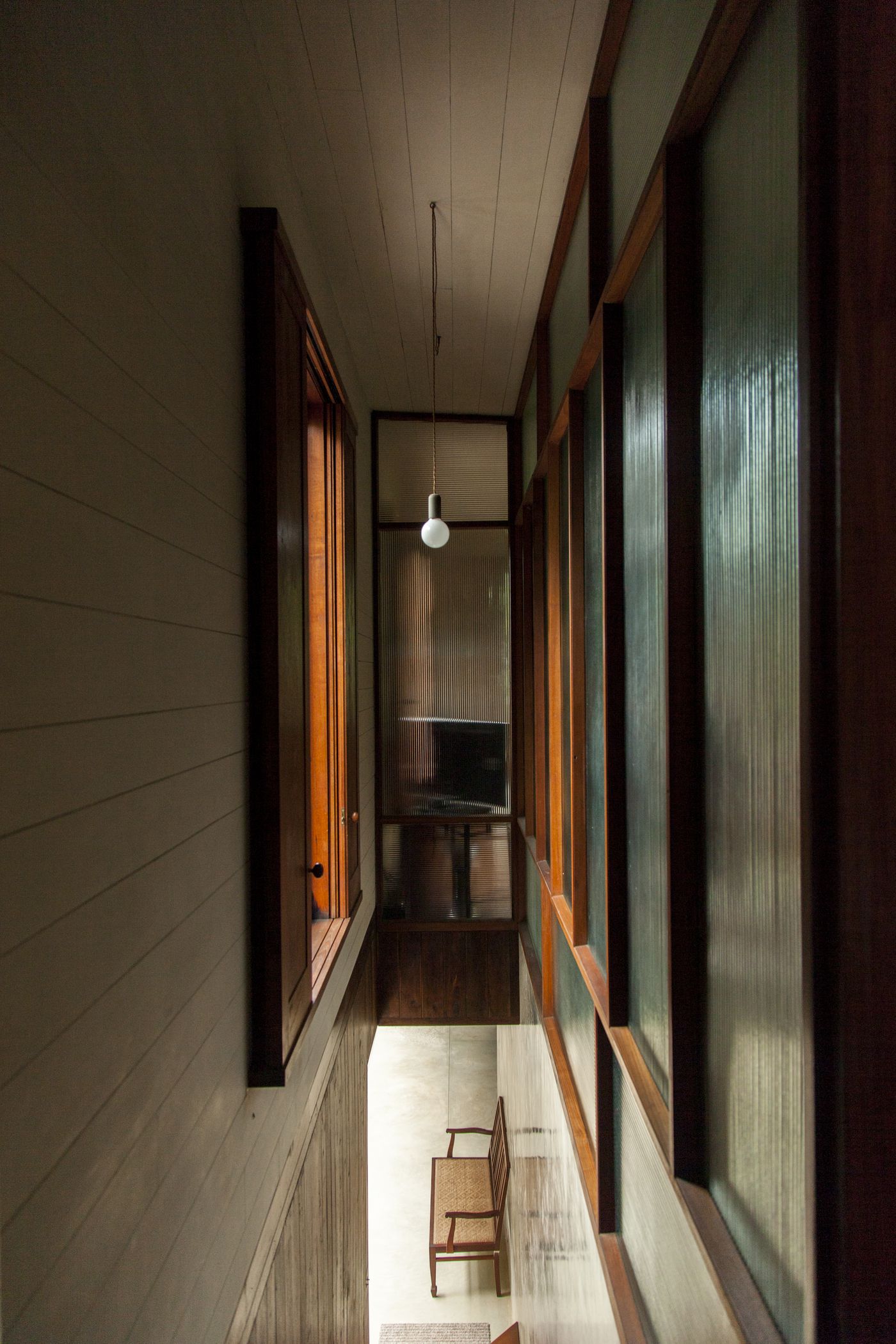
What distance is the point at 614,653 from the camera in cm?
143

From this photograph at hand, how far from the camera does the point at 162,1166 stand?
958mm

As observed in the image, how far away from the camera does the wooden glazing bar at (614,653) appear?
55.4 inches

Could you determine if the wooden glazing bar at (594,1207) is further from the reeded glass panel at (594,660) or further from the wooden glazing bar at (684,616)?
the wooden glazing bar at (684,616)

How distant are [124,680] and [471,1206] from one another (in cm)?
464

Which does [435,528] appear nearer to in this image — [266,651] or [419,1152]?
[266,651]

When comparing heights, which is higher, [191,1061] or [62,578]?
[62,578]

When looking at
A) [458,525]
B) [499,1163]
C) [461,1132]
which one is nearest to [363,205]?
[458,525]

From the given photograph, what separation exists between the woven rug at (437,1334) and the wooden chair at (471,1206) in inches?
8.3

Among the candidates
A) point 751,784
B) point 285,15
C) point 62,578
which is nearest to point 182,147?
point 285,15

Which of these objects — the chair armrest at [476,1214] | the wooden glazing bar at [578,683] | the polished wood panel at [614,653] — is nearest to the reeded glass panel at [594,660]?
the wooden glazing bar at [578,683]

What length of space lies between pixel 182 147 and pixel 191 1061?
1.41m

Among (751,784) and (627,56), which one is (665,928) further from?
(627,56)

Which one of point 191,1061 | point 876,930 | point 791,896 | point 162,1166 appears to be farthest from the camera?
point 191,1061

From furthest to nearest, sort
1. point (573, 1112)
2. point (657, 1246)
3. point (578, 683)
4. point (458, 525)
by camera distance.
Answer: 1. point (458, 525)
2. point (573, 1112)
3. point (578, 683)
4. point (657, 1246)
